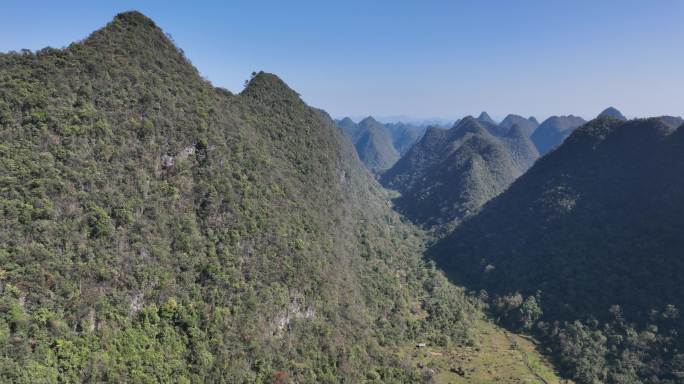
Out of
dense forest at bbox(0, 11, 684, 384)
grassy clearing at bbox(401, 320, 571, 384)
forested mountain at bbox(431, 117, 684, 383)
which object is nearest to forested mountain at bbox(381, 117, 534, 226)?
forested mountain at bbox(431, 117, 684, 383)

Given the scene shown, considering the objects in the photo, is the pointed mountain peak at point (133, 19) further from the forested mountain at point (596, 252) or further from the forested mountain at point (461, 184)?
the forested mountain at point (461, 184)

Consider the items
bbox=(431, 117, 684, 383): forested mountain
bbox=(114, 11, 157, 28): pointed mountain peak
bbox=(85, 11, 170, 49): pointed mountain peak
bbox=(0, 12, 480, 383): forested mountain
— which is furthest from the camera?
bbox=(431, 117, 684, 383): forested mountain

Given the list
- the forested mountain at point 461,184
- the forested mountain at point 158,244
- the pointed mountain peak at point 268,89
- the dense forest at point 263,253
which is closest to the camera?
the forested mountain at point 158,244

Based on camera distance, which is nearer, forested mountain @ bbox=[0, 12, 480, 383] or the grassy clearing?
forested mountain @ bbox=[0, 12, 480, 383]

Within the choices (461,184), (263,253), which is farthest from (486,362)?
(461,184)

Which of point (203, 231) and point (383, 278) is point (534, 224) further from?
point (203, 231)

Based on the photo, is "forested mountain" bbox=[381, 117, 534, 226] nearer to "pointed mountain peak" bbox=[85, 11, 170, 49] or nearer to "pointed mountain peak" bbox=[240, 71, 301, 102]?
"pointed mountain peak" bbox=[240, 71, 301, 102]

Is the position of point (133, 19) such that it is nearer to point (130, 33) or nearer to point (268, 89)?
point (130, 33)

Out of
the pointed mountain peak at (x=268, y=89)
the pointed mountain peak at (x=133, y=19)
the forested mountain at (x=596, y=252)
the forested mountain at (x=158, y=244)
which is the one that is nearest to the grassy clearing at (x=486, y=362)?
the forested mountain at (x=158, y=244)
